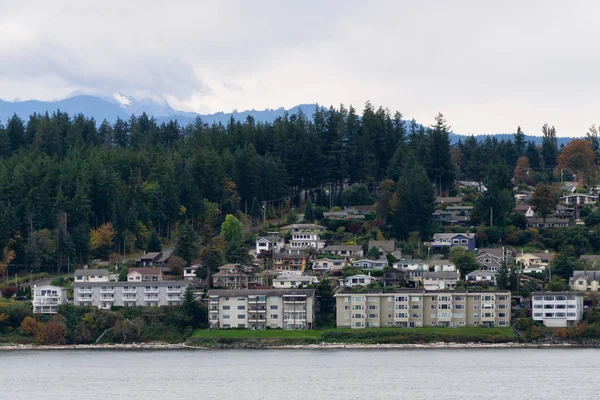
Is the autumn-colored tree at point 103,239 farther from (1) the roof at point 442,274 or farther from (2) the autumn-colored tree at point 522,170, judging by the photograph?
(2) the autumn-colored tree at point 522,170

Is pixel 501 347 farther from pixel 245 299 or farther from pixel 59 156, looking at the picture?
pixel 59 156

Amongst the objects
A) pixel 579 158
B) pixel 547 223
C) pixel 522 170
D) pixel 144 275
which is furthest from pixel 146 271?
pixel 579 158

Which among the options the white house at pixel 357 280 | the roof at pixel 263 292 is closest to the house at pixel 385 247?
the white house at pixel 357 280

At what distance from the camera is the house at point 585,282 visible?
5984 cm

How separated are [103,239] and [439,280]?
20.9 meters

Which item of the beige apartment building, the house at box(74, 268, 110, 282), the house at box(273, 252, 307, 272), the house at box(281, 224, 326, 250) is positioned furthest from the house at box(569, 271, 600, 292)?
the house at box(74, 268, 110, 282)

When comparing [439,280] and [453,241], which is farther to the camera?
[453,241]

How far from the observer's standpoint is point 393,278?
202 feet

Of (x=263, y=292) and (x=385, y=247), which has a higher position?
(x=385, y=247)

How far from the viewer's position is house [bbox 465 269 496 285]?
201 feet

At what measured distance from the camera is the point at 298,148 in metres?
81.4

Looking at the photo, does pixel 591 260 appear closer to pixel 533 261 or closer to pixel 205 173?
pixel 533 261

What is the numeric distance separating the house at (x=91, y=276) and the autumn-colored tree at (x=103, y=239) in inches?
216

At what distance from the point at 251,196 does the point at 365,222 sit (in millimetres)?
9263
